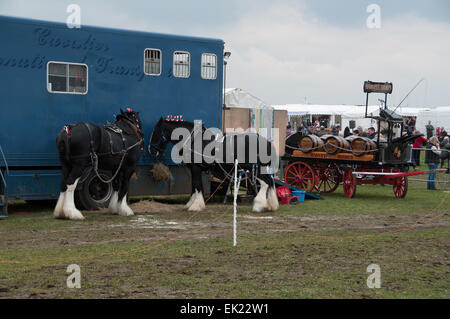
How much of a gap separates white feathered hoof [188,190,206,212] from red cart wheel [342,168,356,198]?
4.90 meters

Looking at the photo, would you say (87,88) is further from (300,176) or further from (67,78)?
(300,176)

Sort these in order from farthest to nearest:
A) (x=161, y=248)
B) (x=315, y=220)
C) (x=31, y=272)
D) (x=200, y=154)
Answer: (x=200, y=154)
(x=315, y=220)
(x=161, y=248)
(x=31, y=272)

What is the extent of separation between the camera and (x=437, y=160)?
18.1m

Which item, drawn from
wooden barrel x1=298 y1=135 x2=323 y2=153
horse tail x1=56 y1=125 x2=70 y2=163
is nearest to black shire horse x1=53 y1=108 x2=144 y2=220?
horse tail x1=56 y1=125 x2=70 y2=163

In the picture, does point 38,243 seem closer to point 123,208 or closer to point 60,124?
point 123,208

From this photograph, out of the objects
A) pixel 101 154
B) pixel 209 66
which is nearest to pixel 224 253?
pixel 101 154

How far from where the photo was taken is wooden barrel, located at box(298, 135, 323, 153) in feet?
51.7

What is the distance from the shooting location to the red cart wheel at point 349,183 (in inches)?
611

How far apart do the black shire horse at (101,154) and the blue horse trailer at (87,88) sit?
60 centimetres

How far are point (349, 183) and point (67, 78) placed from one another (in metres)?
7.86

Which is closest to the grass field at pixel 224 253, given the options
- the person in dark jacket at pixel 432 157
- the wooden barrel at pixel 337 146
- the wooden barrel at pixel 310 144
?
the wooden barrel at pixel 337 146

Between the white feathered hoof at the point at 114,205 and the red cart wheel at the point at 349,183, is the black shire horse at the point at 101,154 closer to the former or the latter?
the white feathered hoof at the point at 114,205

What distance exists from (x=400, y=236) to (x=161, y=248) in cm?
403
